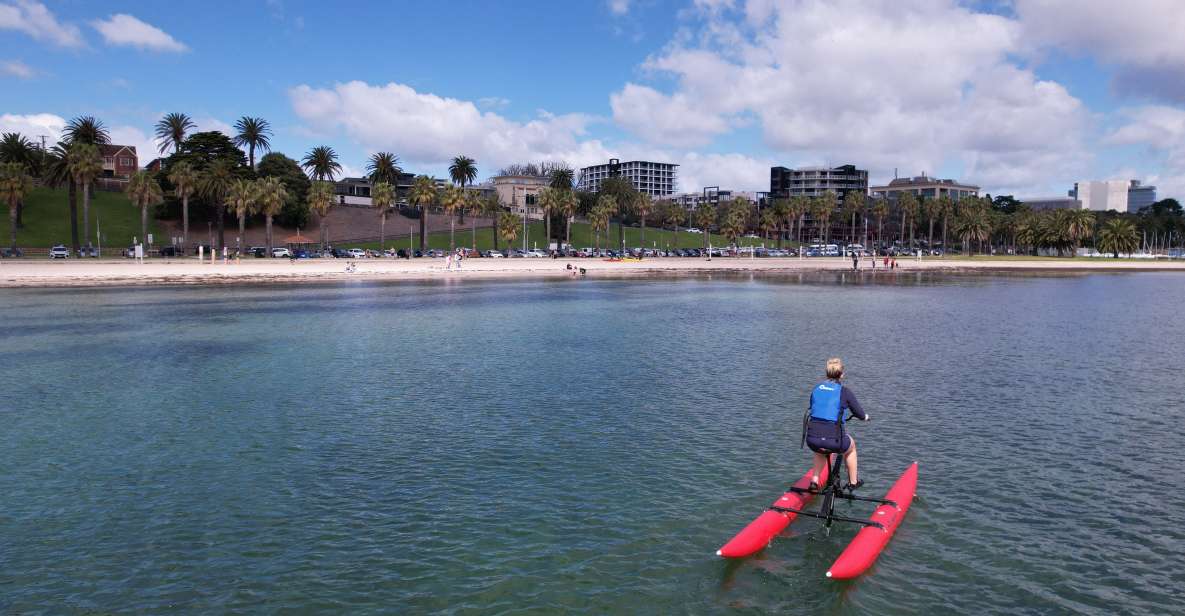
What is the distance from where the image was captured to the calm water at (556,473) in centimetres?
1049

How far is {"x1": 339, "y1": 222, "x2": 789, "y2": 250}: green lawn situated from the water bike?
416ft

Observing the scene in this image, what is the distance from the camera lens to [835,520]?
40.7 feet

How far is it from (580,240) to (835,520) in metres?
154

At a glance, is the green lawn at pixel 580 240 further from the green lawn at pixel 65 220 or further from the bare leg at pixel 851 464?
the bare leg at pixel 851 464

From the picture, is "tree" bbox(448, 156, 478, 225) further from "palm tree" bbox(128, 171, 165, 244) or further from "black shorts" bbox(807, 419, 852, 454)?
"black shorts" bbox(807, 419, 852, 454)

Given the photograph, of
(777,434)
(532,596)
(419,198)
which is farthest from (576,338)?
(419,198)

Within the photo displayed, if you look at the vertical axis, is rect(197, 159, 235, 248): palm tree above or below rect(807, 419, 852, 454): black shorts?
above

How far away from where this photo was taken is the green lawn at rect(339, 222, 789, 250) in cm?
14212

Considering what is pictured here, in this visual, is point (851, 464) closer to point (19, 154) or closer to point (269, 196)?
point (269, 196)

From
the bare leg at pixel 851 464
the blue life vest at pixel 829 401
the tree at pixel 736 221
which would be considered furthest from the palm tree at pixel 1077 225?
the blue life vest at pixel 829 401

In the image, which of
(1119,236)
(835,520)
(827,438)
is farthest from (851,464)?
(1119,236)

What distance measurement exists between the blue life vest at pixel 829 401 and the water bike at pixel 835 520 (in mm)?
1037

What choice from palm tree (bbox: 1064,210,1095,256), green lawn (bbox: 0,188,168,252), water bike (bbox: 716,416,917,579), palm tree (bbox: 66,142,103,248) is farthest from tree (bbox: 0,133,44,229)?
palm tree (bbox: 1064,210,1095,256)

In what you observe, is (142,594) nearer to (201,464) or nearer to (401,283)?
(201,464)
